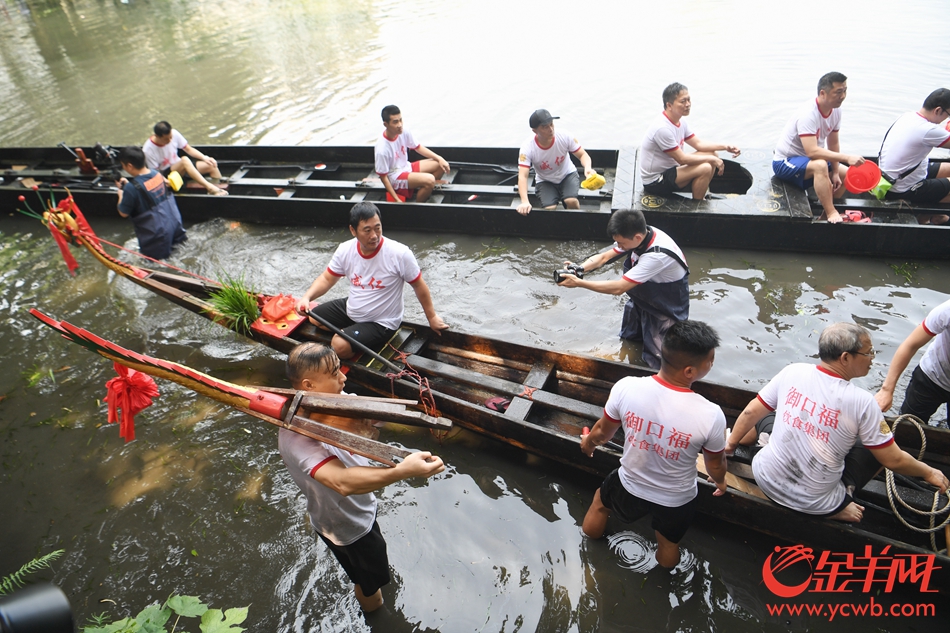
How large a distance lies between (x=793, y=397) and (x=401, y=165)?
571cm

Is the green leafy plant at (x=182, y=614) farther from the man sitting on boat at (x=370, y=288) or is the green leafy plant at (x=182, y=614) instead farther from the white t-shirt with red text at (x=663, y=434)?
the man sitting on boat at (x=370, y=288)

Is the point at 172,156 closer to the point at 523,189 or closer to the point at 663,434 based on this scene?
the point at 523,189

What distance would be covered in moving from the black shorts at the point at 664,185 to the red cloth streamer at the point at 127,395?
5.57 metres

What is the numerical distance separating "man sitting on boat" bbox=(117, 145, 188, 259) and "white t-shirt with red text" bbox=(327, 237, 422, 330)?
3.31m

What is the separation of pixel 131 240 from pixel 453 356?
6090mm

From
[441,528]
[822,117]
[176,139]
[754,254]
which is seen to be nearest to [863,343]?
[441,528]

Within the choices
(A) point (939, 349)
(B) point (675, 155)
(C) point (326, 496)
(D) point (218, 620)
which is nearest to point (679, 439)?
(C) point (326, 496)

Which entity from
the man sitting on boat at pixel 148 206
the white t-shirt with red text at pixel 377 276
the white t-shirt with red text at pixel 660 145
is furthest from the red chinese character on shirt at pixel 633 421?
the man sitting on boat at pixel 148 206

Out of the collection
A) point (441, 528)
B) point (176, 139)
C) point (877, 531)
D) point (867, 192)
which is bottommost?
point (441, 528)

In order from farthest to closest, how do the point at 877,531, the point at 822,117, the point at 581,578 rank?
the point at 822,117, the point at 581,578, the point at 877,531

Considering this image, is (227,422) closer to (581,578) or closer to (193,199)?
(581,578)

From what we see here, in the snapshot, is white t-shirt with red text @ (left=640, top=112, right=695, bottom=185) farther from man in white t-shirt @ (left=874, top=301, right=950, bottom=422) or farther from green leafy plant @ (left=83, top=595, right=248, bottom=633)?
green leafy plant @ (left=83, top=595, right=248, bottom=633)

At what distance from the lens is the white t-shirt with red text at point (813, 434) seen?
8.51ft

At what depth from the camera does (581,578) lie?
340cm
